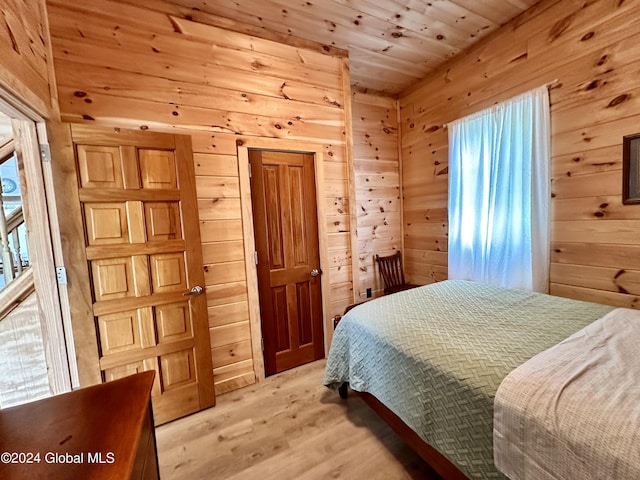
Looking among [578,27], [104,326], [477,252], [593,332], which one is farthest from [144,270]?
[578,27]

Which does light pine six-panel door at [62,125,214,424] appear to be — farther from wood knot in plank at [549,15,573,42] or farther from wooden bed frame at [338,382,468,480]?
wood knot in plank at [549,15,573,42]

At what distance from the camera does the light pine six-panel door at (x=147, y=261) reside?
1.75 m

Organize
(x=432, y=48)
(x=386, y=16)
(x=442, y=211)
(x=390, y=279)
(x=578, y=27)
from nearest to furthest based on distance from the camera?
(x=578, y=27) < (x=386, y=16) < (x=432, y=48) < (x=442, y=211) < (x=390, y=279)

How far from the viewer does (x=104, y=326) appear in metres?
1.79

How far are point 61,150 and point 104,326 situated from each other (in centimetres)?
113

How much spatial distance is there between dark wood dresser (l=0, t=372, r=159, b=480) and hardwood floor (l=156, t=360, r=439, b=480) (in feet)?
2.44

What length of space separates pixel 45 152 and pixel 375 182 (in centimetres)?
302

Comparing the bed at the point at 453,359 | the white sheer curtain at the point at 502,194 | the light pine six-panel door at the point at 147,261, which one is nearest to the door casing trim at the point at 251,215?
the light pine six-panel door at the point at 147,261

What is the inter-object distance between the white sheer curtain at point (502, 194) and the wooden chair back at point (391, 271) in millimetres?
764

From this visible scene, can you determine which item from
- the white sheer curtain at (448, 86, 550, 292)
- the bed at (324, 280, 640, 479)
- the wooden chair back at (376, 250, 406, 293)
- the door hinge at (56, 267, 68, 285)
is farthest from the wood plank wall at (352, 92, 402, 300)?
the door hinge at (56, 267, 68, 285)

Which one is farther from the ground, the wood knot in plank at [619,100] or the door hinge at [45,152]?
the wood knot in plank at [619,100]

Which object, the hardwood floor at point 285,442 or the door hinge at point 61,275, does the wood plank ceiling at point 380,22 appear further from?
the hardwood floor at point 285,442

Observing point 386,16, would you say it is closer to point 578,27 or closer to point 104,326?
point 578,27

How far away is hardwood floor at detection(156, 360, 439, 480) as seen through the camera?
1526 mm
